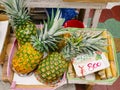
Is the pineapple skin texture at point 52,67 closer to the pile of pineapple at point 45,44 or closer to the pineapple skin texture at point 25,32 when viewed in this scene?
the pile of pineapple at point 45,44

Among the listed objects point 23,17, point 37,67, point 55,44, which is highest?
point 23,17

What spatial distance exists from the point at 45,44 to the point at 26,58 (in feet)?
0.34

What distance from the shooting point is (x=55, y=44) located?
0.95 m

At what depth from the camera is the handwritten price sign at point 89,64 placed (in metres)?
0.92

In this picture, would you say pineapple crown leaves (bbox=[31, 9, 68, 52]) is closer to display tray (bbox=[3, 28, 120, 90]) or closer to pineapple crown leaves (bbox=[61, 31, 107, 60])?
pineapple crown leaves (bbox=[61, 31, 107, 60])

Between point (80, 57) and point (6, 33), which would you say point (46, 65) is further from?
point (6, 33)

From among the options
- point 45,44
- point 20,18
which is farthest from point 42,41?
point 20,18

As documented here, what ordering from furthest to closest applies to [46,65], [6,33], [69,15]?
[69,15]
[6,33]
[46,65]

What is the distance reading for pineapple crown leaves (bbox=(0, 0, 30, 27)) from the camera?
0.91 m

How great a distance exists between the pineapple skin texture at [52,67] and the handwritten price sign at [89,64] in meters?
0.06

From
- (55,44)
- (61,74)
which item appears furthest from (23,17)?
(61,74)

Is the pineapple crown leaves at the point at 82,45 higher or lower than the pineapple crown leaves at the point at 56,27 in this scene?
lower

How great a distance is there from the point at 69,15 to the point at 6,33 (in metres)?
0.40

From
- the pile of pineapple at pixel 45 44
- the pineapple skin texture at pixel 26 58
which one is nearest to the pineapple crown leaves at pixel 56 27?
the pile of pineapple at pixel 45 44
